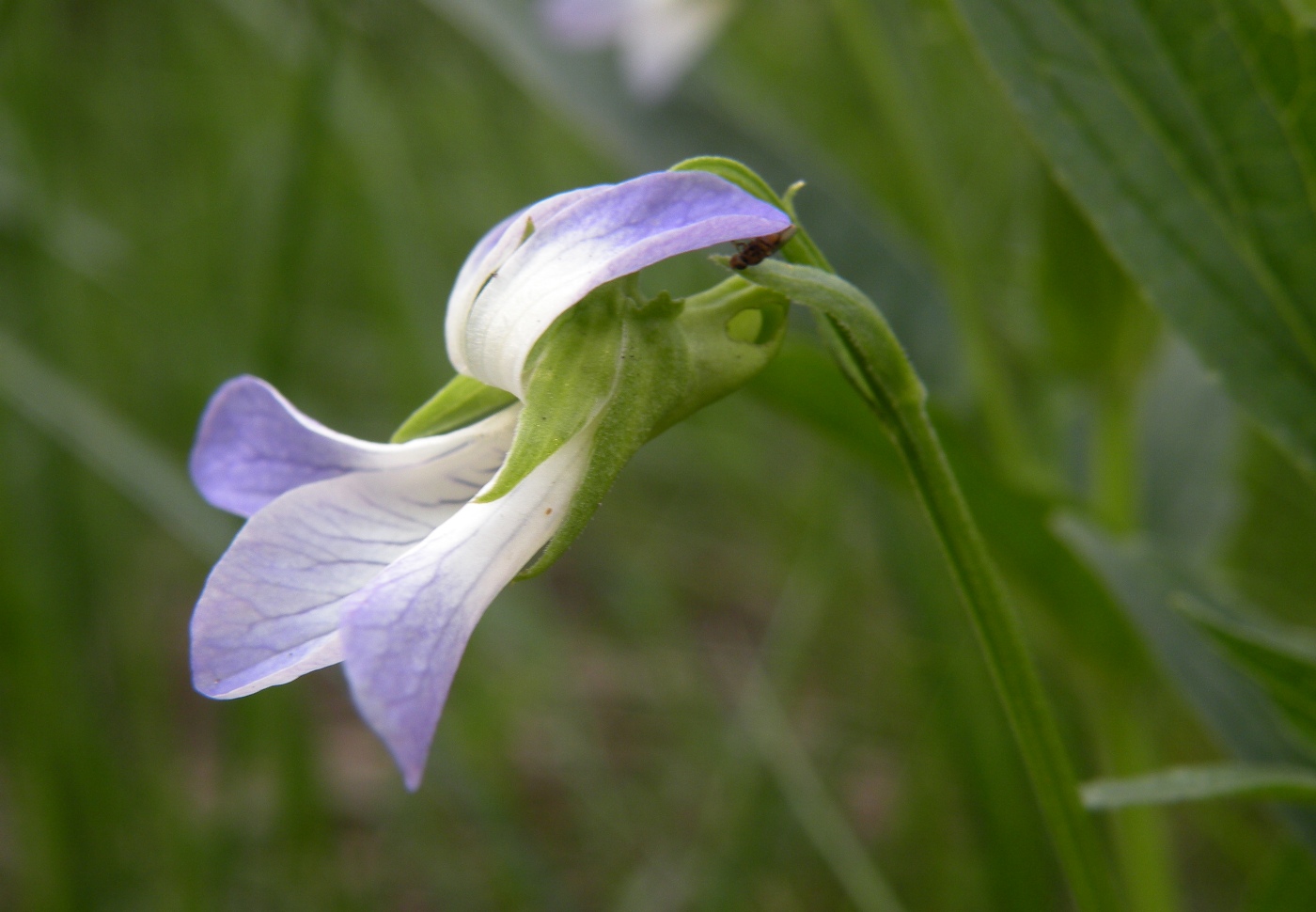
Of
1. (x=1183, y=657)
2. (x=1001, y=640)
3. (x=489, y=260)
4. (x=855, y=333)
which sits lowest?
(x=1183, y=657)

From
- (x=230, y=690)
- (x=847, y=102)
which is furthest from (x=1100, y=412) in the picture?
(x=847, y=102)

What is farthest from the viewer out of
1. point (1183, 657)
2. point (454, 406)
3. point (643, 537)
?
point (643, 537)

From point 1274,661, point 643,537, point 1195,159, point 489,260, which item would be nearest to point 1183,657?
point 1274,661

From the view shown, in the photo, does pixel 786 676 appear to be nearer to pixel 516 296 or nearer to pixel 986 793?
pixel 986 793

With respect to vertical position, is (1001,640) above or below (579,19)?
below

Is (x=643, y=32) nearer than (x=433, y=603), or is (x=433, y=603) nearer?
(x=433, y=603)

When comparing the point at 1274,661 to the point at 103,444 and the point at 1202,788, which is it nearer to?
the point at 1202,788
